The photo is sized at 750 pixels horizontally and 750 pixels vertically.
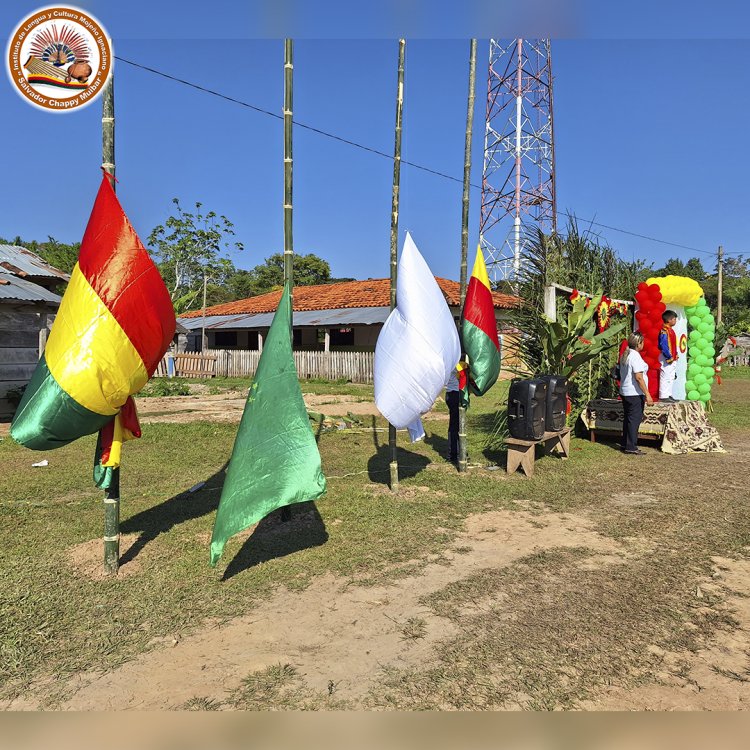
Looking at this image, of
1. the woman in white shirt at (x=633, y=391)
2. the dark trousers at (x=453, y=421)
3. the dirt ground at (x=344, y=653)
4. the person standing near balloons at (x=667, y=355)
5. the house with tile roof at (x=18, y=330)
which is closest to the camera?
the dirt ground at (x=344, y=653)

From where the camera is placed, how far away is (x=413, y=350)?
5.00 m

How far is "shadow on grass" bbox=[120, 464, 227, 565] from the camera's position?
4672mm

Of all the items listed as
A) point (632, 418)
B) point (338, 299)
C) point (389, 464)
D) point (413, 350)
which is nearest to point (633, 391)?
point (632, 418)

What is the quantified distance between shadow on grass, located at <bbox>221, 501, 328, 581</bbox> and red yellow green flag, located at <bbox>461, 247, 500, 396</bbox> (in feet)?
7.86

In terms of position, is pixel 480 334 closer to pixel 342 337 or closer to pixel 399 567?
pixel 399 567

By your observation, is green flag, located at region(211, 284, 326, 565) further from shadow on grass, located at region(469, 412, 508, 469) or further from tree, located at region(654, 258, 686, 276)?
tree, located at region(654, 258, 686, 276)

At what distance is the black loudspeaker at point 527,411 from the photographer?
7.04m

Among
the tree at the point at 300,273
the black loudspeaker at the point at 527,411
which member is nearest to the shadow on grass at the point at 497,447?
the black loudspeaker at the point at 527,411

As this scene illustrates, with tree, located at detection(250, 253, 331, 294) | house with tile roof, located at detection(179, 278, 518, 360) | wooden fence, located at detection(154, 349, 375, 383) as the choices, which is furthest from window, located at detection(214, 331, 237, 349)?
tree, located at detection(250, 253, 331, 294)

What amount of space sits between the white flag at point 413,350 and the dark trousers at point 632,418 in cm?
443

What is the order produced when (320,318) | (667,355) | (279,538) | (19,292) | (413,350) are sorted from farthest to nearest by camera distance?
(320,318)
(19,292)
(667,355)
(413,350)
(279,538)

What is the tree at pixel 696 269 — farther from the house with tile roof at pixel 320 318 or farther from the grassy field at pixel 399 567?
the grassy field at pixel 399 567

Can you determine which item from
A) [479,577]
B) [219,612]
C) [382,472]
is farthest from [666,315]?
[219,612]

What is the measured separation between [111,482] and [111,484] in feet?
0.05
